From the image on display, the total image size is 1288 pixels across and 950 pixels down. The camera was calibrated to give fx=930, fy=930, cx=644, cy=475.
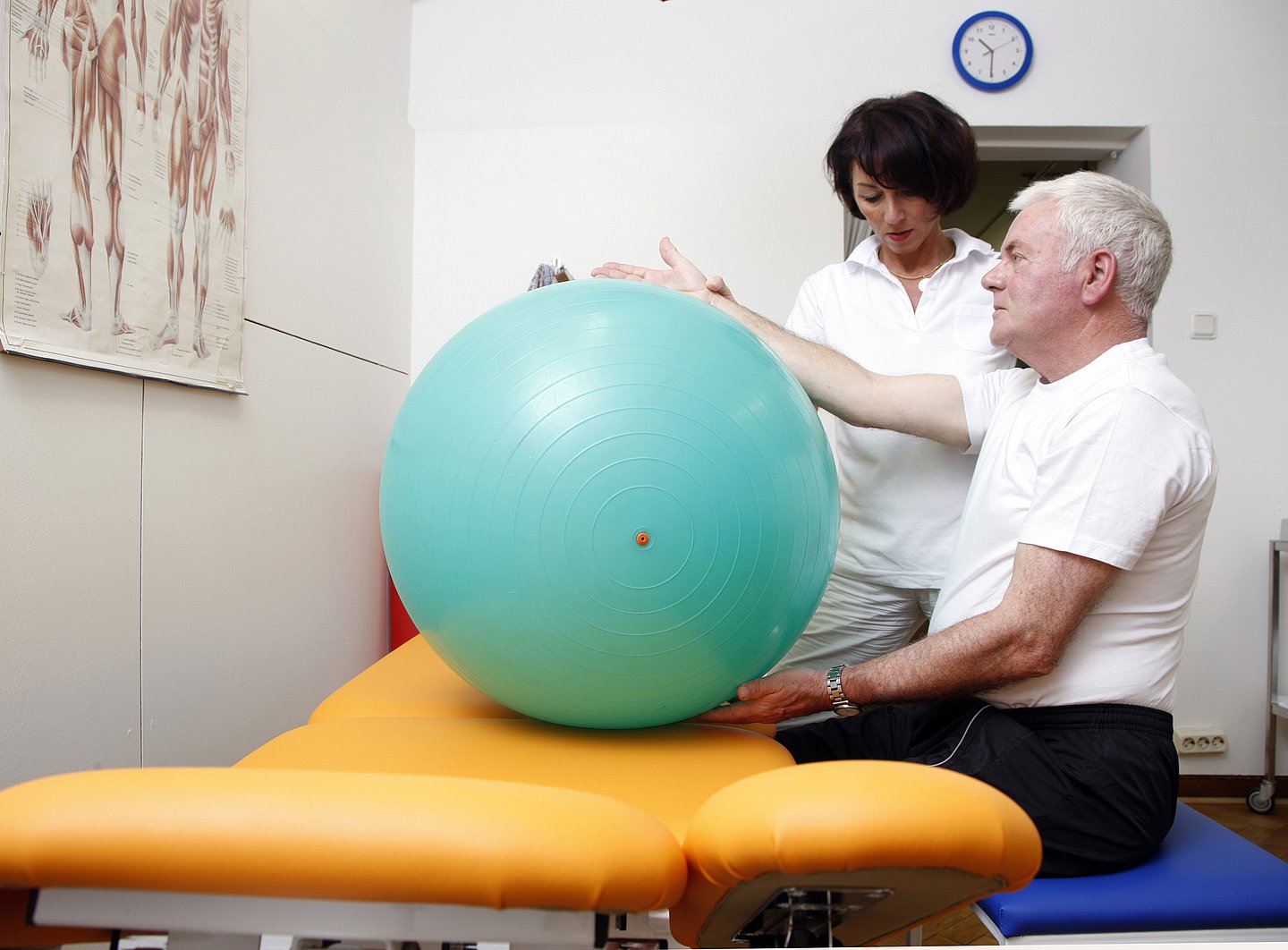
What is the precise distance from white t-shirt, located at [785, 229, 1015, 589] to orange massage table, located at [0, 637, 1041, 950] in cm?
108

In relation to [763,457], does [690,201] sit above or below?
above

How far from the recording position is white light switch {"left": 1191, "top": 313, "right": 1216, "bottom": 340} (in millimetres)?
3180

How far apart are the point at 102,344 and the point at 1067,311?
1.57 m

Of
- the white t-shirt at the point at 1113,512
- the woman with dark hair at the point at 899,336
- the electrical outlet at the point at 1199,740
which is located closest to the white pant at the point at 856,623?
the woman with dark hair at the point at 899,336

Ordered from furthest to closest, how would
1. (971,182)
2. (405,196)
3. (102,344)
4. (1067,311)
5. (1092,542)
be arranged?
(405,196), (971,182), (102,344), (1067,311), (1092,542)

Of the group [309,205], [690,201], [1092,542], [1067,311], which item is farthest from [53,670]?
[690,201]

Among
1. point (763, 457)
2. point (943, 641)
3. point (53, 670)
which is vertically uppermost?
point (763, 457)

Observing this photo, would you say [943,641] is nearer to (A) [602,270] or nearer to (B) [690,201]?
(A) [602,270]

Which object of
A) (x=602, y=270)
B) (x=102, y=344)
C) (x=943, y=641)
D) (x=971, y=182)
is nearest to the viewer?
(x=943, y=641)

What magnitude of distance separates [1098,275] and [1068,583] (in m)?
0.48

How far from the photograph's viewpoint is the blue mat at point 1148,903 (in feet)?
3.61

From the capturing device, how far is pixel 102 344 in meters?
1.59

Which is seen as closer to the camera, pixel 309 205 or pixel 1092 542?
pixel 1092 542

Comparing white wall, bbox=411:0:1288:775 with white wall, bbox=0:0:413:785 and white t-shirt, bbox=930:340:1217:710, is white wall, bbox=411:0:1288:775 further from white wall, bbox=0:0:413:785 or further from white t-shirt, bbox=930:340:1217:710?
white t-shirt, bbox=930:340:1217:710
